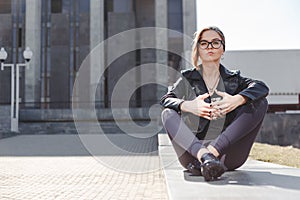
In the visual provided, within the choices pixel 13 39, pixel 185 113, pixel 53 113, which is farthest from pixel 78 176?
pixel 13 39

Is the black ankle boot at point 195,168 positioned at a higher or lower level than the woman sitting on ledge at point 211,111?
lower

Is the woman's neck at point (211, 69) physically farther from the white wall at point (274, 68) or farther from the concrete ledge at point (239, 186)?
the white wall at point (274, 68)

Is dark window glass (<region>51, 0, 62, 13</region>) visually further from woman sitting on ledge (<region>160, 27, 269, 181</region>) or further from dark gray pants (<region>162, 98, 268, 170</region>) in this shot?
dark gray pants (<region>162, 98, 268, 170</region>)

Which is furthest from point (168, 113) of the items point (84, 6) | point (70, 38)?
point (84, 6)

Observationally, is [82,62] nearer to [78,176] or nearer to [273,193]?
[78,176]

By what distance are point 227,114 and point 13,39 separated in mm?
26614

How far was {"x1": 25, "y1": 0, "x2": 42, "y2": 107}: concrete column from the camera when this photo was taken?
80.5ft

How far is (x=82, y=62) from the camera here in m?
25.9

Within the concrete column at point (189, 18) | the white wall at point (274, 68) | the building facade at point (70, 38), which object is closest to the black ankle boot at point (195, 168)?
the white wall at point (274, 68)

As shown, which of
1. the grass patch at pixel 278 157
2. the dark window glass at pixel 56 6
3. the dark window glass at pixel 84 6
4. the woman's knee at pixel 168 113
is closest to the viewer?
the woman's knee at pixel 168 113

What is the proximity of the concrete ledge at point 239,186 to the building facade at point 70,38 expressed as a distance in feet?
69.7

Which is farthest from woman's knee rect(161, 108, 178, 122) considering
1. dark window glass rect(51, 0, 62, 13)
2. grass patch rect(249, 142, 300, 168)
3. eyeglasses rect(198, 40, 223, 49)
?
dark window glass rect(51, 0, 62, 13)

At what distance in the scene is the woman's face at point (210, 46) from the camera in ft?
10.5

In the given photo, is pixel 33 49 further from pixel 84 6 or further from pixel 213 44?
pixel 213 44
